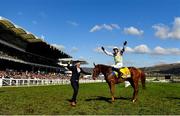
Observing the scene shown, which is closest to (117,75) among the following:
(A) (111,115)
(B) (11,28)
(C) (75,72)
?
(C) (75,72)

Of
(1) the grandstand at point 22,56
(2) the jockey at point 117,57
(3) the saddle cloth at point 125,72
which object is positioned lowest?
(3) the saddle cloth at point 125,72

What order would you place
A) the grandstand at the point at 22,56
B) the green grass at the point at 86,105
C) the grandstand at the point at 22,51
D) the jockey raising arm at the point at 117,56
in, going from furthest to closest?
the grandstand at the point at 22,51 → the grandstand at the point at 22,56 → the jockey raising arm at the point at 117,56 → the green grass at the point at 86,105

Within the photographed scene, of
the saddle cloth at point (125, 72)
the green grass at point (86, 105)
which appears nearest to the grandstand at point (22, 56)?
the green grass at point (86, 105)

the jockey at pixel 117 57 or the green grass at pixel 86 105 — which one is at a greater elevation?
the jockey at pixel 117 57

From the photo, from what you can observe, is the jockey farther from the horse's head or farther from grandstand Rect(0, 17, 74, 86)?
grandstand Rect(0, 17, 74, 86)

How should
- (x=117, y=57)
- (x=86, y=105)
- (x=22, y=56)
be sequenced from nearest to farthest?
(x=86, y=105)
(x=117, y=57)
(x=22, y=56)

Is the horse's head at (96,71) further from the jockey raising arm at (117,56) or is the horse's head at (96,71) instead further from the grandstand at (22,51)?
the grandstand at (22,51)

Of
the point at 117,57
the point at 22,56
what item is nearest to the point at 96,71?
the point at 117,57

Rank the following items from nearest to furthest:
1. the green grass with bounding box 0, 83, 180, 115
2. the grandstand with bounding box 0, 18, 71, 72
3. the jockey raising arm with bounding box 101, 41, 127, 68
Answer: the green grass with bounding box 0, 83, 180, 115
the jockey raising arm with bounding box 101, 41, 127, 68
the grandstand with bounding box 0, 18, 71, 72

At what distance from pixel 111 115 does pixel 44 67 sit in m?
76.0

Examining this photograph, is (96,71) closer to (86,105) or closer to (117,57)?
(117,57)

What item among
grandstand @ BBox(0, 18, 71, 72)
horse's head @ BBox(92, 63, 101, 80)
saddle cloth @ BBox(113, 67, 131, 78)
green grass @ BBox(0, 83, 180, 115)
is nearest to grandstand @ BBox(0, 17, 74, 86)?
grandstand @ BBox(0, 18, 71, 72)

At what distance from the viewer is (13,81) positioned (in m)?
40.8

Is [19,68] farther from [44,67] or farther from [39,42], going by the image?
[44,67]
